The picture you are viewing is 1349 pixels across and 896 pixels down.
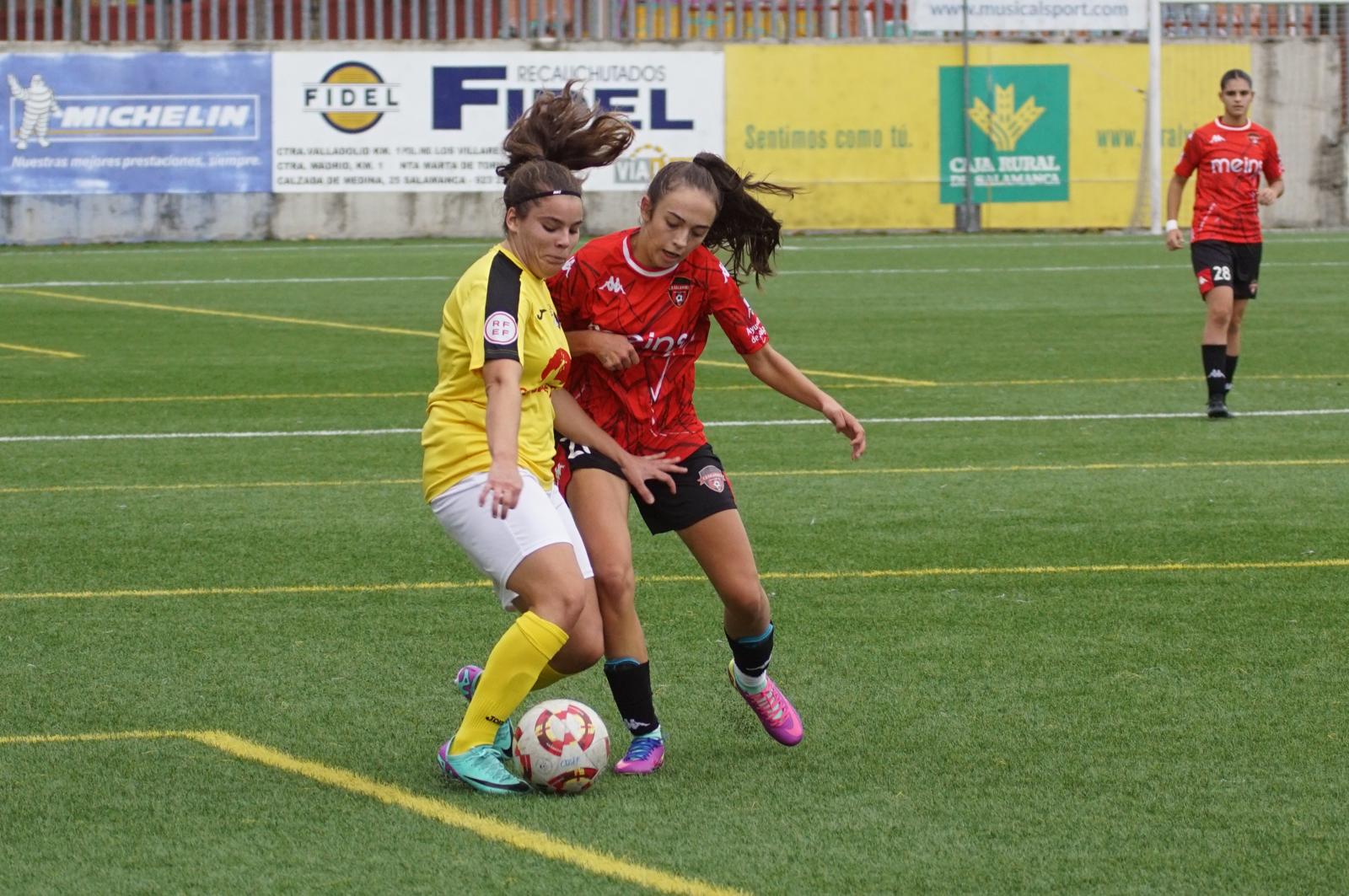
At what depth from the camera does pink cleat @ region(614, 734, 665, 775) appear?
550 cm

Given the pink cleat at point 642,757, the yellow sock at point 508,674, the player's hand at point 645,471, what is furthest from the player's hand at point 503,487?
the pink cleat at point 642,757

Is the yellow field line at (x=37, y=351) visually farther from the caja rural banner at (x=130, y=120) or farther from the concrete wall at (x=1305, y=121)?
the concrete wall at (x=1305, y=121)

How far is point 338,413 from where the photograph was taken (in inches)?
532

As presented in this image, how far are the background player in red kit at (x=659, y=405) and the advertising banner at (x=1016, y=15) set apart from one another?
2730 centimetres

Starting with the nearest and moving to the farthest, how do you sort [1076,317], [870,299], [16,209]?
1. [1076,317]
2. [870,299]
3. [16,209]

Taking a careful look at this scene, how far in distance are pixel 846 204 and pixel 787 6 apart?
3591mm

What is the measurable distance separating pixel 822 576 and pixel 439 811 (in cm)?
332

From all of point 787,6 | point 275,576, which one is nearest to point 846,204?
point 787,6

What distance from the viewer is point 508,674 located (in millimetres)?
5211

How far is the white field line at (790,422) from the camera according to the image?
12484mm

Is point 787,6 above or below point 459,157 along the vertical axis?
above

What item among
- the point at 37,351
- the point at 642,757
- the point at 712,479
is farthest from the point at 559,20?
the point at 642,757

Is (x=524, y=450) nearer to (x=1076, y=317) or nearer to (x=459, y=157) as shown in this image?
(x=1076, y=317)

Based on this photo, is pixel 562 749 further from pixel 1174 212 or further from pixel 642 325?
pixel 1174 212
